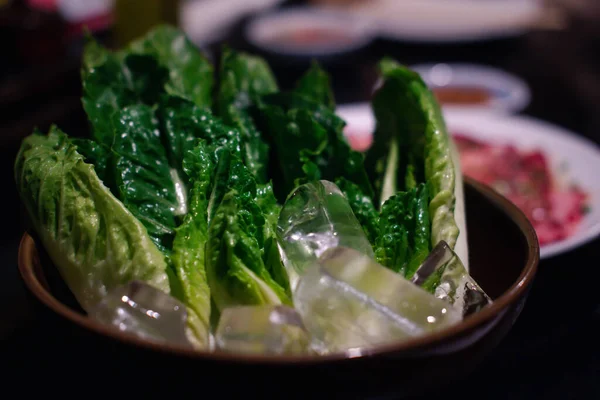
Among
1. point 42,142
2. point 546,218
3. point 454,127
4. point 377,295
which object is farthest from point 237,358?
point 454,127

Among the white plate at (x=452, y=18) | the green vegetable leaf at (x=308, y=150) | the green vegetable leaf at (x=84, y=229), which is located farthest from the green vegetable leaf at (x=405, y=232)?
the white plate at (x=452, y=18)

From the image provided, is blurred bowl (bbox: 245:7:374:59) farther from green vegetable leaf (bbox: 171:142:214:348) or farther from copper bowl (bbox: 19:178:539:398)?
copper bowl (bbox: 19:178:539:398)

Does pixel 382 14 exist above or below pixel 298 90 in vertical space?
below

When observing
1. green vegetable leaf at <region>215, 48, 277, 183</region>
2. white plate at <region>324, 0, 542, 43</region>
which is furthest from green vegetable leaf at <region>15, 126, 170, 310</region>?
white plate at <region>324, 0, 542, 43</region>

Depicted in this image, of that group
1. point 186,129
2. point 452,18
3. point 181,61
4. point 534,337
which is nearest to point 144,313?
point 186,129

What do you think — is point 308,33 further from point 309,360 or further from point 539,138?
point 309,360

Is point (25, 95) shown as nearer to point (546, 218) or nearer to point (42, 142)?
point (42, 142)
